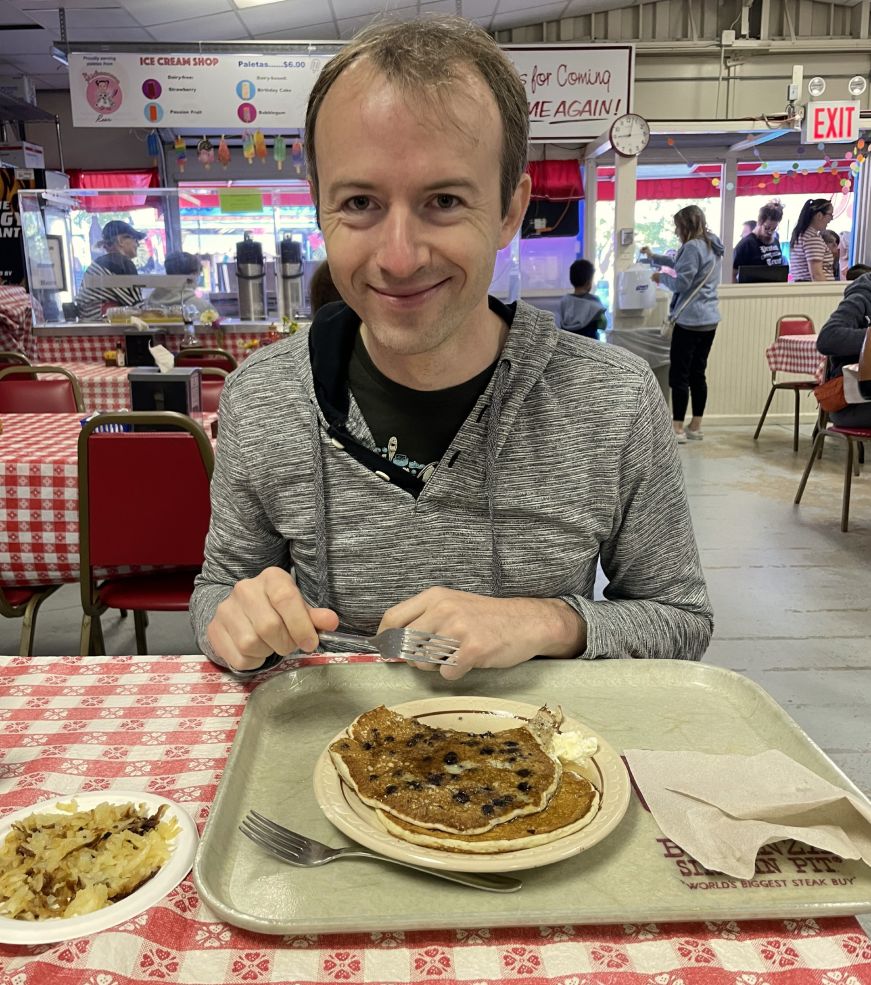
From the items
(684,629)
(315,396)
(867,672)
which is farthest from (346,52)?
(867,672)

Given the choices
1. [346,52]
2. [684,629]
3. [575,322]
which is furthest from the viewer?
[575,322]

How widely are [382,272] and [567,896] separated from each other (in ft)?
2.38

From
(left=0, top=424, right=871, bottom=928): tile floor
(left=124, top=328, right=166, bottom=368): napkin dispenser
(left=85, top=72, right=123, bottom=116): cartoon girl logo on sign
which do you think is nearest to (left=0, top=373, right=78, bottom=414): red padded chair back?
(left=0, top=424, right=871, bottom=928): tile floor

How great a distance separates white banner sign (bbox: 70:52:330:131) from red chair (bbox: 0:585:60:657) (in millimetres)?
5121

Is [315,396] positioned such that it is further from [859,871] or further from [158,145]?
[158,145]

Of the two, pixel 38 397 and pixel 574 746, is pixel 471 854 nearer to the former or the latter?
pixel 574 746

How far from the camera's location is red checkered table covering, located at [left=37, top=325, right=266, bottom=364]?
6016mm

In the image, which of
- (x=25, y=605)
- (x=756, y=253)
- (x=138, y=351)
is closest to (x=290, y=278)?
(x=138, y=351)

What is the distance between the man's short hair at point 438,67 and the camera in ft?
3.27

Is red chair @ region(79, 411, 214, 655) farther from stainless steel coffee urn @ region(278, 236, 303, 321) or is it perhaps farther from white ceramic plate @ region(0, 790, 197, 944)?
stainless steel coffee urn @ region(278, 236, 303, 321)

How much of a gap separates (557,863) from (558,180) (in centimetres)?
1010

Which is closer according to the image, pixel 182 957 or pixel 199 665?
pixel 182 957

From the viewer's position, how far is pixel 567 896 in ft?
2.14

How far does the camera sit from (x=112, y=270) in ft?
20.8
